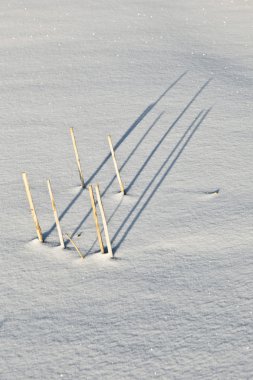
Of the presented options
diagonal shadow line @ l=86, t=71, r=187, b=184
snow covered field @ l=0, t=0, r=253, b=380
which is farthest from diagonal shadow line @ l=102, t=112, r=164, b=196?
diagonal shadow line @ l=86, t=71, r=187, b=184

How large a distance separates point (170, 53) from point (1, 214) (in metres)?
4.42

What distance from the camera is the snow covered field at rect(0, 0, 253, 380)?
3898 millimetres

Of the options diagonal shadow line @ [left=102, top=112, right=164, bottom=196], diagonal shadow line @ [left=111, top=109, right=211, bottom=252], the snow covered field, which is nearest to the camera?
the snow covered field

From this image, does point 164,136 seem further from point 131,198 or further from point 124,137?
point 131,198

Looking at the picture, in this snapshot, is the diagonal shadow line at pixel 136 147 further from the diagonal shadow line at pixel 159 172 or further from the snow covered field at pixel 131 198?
the diagonal shadow line at pixel 159 172

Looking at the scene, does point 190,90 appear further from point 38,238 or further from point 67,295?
point 67,295

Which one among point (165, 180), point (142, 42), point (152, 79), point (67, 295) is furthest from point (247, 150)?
point (142, 42)

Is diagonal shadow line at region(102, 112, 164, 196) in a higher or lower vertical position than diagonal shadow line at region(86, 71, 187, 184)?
lower

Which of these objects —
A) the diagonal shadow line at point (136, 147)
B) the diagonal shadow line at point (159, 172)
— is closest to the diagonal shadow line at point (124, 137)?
the diagonal shadow line at point (136, 147)

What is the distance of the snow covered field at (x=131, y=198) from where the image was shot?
3898 millimetres

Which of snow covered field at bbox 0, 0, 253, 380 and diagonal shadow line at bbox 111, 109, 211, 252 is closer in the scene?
snow covered field at bbox 0, 0, 253, 380

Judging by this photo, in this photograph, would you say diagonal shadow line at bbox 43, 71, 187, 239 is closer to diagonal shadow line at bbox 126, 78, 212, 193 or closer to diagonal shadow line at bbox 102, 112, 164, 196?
diagonal shadow line at bbox 102, 112, 164, 196

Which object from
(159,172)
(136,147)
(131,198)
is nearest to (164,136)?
(136,147)

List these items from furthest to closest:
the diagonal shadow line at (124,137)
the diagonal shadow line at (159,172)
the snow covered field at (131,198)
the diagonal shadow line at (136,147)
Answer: the diagonal shadow line at (136,147) < the diagonal shadow line at (124,137) < the diagonal shadow line at (159,172) < the snow covered field at (131,198)
